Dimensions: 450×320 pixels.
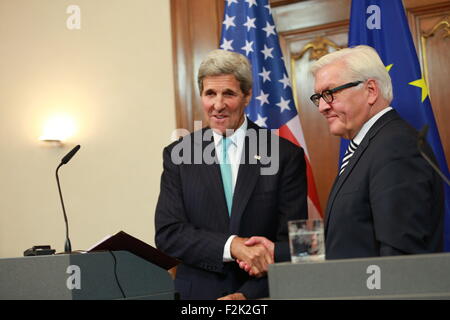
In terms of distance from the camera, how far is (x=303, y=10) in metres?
4.02

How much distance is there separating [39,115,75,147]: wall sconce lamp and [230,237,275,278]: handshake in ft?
8.53

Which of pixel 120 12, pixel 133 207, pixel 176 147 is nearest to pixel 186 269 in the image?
pixel 176 147

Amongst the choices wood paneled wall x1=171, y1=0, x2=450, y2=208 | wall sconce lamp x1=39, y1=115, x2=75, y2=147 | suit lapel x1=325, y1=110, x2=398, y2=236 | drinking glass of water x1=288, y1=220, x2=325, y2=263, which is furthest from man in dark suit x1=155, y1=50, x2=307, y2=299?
wall sconce lamp x1=39, y1=115, x2=75, y2=147

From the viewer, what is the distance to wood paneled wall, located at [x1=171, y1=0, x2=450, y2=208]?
3.63 m

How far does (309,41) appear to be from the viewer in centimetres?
401

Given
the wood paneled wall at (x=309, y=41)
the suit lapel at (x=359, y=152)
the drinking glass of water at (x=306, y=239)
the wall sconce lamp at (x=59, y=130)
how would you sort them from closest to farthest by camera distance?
the drinking glass of water at (x=306, y=239)
the suit lapel at (x=359, y=152)
the wood paneled wall at (x=309, y=41)
the wall sconce lamp at (x=59, y=130)

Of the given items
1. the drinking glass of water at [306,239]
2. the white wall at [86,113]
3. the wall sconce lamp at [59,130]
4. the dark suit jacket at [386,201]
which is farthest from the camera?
the wall sconce lamp at [59,130]

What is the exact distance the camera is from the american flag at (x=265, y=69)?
351 cm

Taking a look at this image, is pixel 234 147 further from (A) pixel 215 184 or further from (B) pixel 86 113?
(B) pixel 86 113

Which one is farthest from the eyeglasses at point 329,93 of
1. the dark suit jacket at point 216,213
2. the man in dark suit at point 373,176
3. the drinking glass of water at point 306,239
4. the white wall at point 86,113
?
the white wall at point 86,113

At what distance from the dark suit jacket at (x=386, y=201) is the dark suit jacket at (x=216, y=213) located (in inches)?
19.4

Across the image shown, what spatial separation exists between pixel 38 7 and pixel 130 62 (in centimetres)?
106

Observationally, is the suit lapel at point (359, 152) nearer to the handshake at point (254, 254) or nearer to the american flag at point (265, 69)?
the handshake at point (254, 254)

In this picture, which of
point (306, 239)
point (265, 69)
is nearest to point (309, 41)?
point (265, 69)
